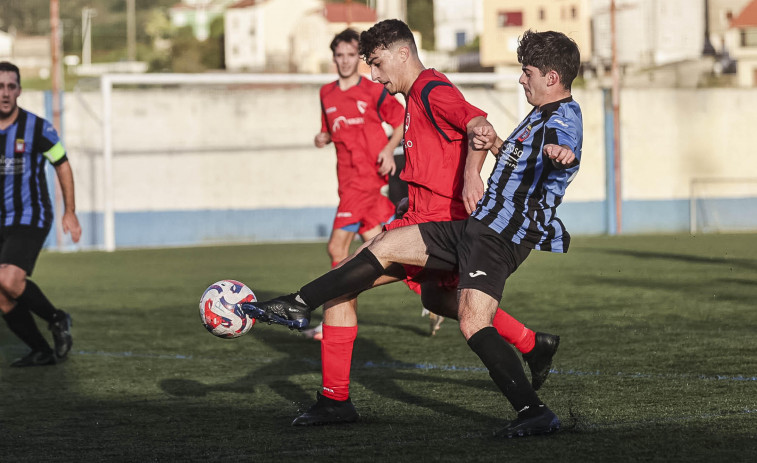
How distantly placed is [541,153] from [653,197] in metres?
19.3

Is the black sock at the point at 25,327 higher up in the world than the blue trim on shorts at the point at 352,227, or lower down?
lower down

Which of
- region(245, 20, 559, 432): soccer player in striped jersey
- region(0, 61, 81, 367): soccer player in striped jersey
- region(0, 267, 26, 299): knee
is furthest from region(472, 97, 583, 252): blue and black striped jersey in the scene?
region(0, 267, 26, 299): knee

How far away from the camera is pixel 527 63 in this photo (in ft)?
15.5

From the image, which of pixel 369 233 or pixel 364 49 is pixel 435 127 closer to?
pixel 364 49

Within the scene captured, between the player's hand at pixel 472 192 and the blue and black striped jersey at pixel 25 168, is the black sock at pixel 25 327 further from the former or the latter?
the player's hand at pixel 472 192

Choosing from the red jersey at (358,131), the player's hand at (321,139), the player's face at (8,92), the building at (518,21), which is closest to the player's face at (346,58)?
the red jersey at (358,131)

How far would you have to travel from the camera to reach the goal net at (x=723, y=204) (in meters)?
23.2

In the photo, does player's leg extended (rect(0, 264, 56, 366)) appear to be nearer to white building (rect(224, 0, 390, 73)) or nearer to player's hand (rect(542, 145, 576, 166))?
player's hand (rect(542, 145, 576, 166))

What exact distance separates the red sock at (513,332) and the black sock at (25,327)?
3448 millimetres

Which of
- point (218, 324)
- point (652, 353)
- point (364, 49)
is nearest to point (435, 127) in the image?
point (364, 49)

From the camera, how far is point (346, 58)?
8.30 meters

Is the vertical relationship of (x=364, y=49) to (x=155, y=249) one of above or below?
above

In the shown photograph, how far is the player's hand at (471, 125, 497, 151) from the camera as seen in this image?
15.5 feet

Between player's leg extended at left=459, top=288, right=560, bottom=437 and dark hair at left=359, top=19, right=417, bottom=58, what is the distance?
1.27m
